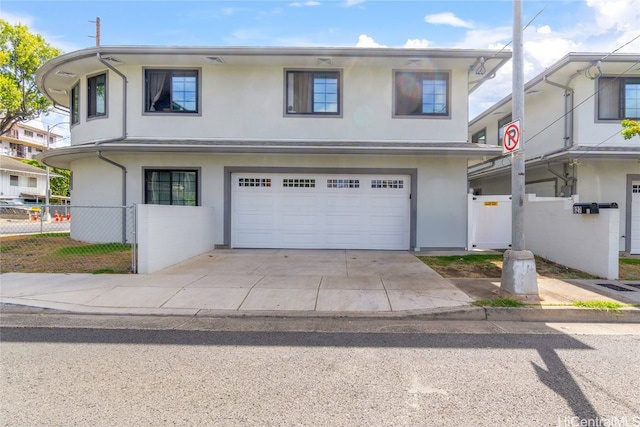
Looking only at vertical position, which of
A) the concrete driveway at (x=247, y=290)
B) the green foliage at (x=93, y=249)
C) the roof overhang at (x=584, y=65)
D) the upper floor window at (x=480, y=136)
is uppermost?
the roof overhang at (x=584, y=65)

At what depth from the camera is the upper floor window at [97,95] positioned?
1184 centimetres

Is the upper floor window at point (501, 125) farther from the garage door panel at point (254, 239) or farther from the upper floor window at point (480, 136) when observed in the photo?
the garage door panel at point (254, 239)

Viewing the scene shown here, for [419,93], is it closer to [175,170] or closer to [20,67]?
[175,170]

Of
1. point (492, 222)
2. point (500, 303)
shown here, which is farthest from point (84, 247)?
point (492, 222)

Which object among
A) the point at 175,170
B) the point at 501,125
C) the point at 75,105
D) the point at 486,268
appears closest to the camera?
the point at 486,268

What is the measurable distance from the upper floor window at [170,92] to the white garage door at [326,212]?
2970 mm

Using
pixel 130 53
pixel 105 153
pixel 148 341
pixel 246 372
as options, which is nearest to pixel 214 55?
pixel 130 53

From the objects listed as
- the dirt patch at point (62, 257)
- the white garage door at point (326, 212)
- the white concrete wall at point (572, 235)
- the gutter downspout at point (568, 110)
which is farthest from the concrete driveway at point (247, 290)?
the gutter downspout at point (568, 110)

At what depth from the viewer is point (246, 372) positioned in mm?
3572

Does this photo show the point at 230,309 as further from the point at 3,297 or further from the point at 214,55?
the point at 214,55

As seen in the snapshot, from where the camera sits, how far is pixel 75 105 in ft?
43.1

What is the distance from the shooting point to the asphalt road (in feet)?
9.43

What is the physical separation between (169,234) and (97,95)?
7.16 meters

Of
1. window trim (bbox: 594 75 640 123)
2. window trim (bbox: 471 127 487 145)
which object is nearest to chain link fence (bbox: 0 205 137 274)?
window trim (bbox: 594 75 640 123)
